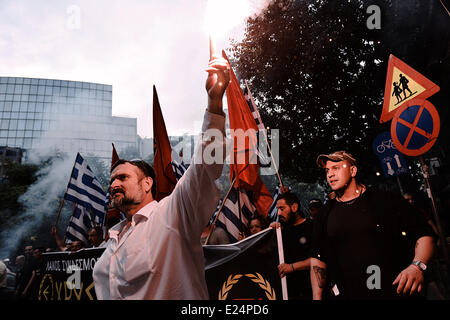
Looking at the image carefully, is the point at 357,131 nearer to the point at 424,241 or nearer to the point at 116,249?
the point at 424,241

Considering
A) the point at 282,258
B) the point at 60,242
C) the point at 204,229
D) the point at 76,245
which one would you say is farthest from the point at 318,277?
the point at 60,242

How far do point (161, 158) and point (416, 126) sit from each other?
4.32 metres

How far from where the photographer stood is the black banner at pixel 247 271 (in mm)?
3416

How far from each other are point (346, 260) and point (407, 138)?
3146 mm

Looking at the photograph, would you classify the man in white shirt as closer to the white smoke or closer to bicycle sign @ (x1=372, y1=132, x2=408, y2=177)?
bicycle sign @ (x1=372, y1=132, x2=408, y2=177)

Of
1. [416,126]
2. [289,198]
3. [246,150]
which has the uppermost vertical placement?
[416,126]

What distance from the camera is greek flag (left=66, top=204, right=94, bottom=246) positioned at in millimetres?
6664

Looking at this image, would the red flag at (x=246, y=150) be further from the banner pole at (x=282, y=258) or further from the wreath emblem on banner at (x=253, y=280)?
the wreath emblem on banner at (x=253, y=280)

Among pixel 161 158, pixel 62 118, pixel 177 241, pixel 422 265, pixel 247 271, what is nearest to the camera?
pixel 177 241

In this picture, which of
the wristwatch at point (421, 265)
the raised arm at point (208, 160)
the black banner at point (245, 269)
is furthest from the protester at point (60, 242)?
the wristwatch at point (421, 265)

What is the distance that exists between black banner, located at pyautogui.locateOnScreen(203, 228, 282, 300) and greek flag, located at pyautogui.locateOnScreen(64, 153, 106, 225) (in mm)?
4232

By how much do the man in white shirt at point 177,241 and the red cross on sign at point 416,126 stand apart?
4.16 meters

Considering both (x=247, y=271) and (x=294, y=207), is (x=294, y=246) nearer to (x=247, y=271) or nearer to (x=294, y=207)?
(x=294, y=207)

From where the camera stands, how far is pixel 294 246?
382 cm
